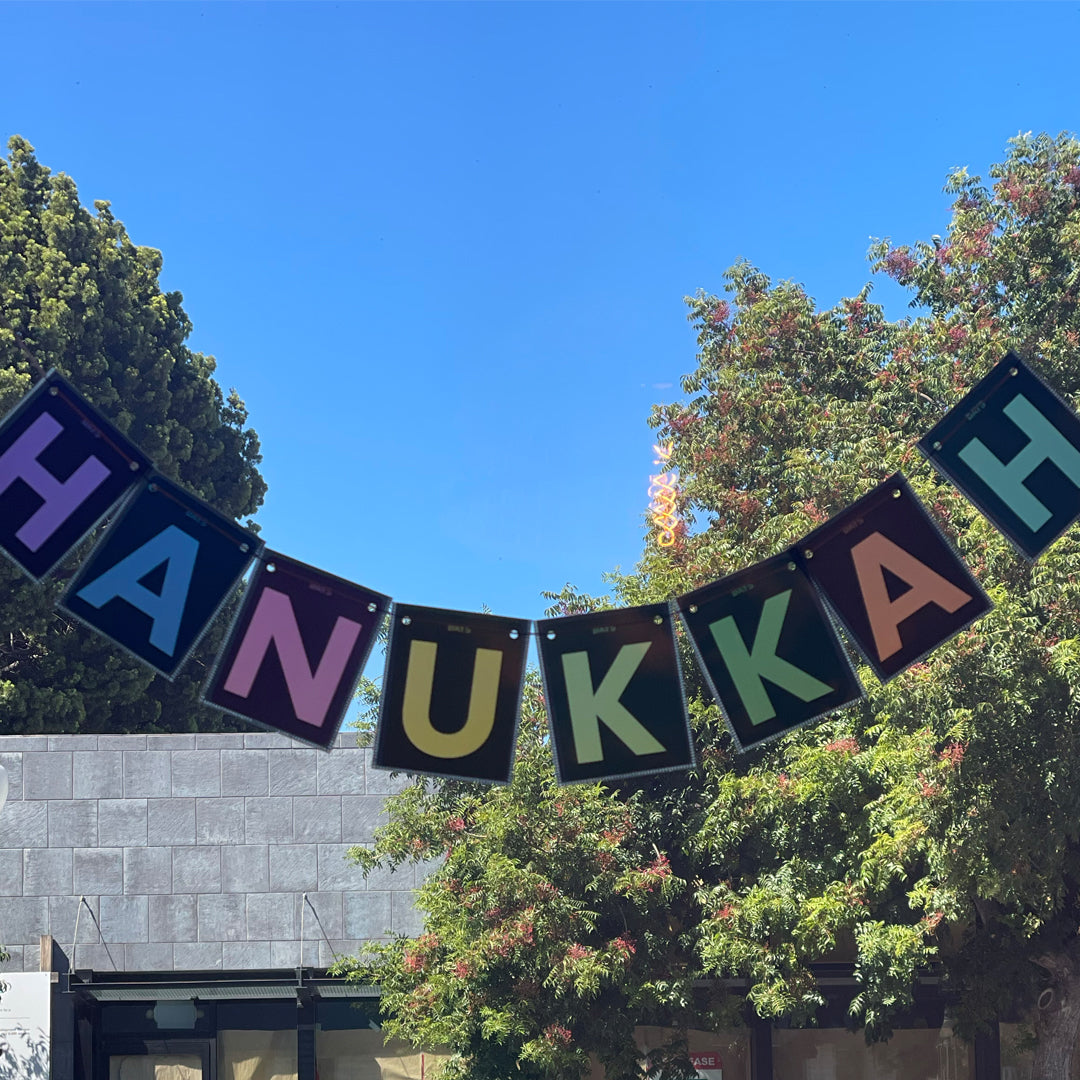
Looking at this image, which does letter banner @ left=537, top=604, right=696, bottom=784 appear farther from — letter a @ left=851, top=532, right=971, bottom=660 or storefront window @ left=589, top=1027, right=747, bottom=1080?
storefront window @ left=589, top=1027, right=747, bottom=1080

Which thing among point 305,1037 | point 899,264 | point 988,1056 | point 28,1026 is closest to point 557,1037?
point 305,1037

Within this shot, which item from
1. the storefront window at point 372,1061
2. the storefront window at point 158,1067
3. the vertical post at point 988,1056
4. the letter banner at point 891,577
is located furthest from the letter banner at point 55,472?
the vertical post at point 988,1056

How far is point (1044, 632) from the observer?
40.1 feet

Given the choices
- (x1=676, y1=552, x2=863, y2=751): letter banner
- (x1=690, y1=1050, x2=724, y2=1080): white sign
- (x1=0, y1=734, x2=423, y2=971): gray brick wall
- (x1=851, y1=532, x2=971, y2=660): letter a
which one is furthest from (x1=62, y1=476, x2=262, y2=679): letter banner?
(x1=690, y1=1050, x2=724, y2=1080): white sign

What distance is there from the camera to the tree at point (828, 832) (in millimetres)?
11984

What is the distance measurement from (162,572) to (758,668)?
2771 mm

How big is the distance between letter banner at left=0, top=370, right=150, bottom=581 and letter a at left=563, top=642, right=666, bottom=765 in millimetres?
2188

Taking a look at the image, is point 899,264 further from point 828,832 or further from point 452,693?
point 452,693

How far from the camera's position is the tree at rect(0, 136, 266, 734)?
2538 cm

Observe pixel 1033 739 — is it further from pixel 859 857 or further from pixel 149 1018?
pixel 149 1018

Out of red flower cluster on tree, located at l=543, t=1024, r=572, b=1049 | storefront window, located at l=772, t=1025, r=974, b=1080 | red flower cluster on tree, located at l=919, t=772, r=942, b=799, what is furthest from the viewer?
storefront window, located at l=772, t=1025, r=974, b=1080

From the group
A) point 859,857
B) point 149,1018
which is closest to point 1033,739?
point 859,857

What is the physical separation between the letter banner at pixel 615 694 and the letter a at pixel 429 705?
0.85 feet

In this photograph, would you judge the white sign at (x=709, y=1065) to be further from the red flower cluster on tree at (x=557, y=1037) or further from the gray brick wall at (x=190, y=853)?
the red flower cluster on tree at (x=557, y=1037)
